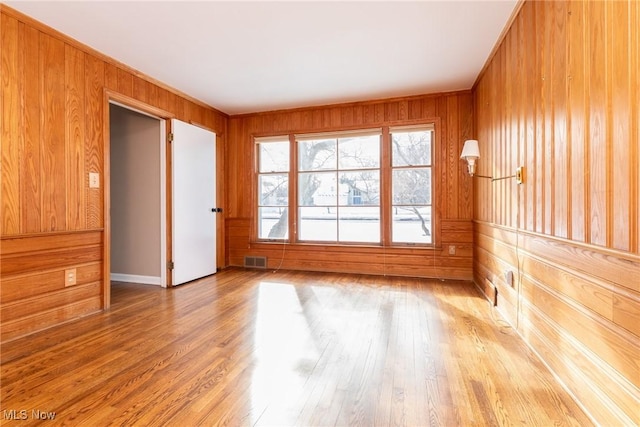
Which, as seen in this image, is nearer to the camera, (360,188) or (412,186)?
(412,186)

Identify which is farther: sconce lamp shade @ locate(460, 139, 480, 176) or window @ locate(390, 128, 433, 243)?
window @ locate(390, 128, 433, 243)

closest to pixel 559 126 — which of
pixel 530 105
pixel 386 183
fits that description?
pixel 530 105

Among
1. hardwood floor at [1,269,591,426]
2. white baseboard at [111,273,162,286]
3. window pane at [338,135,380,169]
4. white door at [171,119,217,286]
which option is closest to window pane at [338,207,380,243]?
window pane at [338,135,380,169]

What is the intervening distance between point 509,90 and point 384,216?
7.38 ft

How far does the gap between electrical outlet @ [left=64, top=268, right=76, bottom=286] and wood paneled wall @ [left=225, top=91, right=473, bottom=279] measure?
251cm

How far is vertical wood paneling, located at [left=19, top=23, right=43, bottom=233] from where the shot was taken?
97.1 inches

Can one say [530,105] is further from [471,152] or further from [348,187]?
[348,187]

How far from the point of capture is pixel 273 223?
5066mm

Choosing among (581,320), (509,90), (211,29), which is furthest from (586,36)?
(211,29)

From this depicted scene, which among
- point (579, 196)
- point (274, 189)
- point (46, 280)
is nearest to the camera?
point (579, 196)

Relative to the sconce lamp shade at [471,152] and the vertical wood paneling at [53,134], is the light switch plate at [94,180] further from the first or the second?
the sconce lamp shade at [471,152]

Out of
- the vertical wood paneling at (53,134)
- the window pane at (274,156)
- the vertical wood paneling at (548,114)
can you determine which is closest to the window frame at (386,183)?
the window pane at (274,156)

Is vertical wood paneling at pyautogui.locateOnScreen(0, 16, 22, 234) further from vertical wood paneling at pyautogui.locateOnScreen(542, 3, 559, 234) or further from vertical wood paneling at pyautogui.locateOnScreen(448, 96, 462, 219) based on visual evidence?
vertical wood paneling at pyautogui.locateOnScreen(448, 96, 462, 219)

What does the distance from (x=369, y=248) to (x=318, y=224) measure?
88 centimetres
